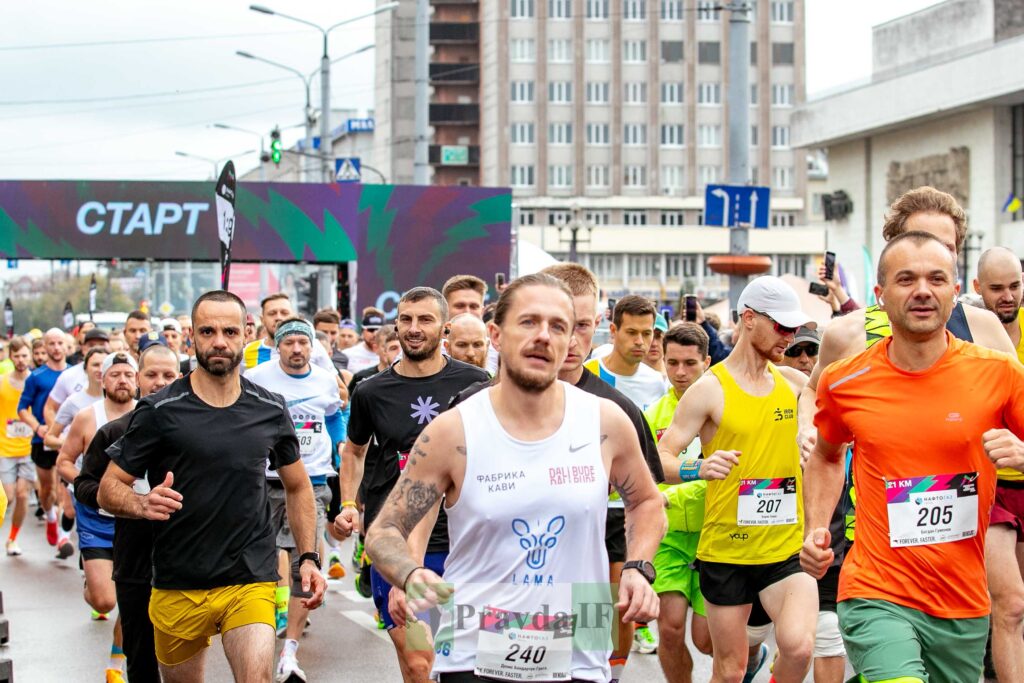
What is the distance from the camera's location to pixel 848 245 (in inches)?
2454

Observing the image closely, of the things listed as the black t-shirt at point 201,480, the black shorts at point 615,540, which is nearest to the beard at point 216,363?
the black t-shirt at point 201,480

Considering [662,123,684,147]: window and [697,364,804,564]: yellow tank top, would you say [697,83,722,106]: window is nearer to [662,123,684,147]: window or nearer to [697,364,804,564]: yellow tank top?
[662,123,684,147]: window

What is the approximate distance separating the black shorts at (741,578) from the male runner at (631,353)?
1373 mm

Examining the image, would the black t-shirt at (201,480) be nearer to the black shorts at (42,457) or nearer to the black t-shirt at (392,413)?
the black t-shirt at (392,413)

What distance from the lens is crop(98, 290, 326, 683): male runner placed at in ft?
21.0

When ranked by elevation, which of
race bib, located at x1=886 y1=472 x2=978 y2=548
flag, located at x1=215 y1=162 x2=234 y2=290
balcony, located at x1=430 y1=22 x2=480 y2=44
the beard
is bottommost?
race bib, located at x1=886 y1=472 x2=978 y2=548

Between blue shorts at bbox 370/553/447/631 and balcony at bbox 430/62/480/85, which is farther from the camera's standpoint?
balcony at bbox 430/62/480/85

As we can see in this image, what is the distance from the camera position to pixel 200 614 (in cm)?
640

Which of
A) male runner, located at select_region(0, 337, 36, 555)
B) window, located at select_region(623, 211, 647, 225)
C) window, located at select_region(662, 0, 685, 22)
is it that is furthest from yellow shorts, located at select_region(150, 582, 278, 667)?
window, located at select_region(662, 0, 685, 22)

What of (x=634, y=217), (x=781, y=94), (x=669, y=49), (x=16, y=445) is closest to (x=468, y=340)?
(x=16, y=445)

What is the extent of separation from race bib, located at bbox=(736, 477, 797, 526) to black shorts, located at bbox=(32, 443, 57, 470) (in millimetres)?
9762

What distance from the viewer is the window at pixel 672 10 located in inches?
3900

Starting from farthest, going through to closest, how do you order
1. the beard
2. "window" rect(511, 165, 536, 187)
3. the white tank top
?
"window" rect(511, 165, 536, 187), the beard, the white tank top

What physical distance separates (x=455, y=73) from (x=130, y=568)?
10010 cm
